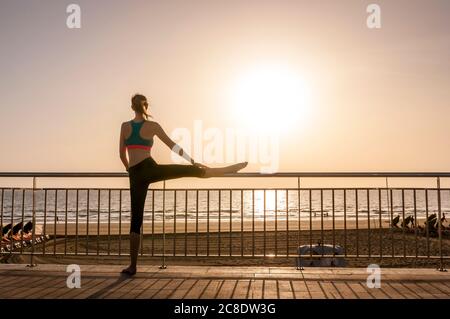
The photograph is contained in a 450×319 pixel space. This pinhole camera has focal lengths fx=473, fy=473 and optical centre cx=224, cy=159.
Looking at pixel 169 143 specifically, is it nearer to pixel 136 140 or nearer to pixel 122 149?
pixel 136 140

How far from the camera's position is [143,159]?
525cm

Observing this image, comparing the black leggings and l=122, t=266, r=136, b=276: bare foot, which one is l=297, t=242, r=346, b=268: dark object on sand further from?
l=122, t=266, r=136, b=276: bare foot

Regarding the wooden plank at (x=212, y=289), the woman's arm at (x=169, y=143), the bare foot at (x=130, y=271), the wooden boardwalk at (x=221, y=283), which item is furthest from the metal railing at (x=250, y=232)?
the woman's arm at (x=169, y=143)

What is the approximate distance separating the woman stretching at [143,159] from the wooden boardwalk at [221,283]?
862 millimetres

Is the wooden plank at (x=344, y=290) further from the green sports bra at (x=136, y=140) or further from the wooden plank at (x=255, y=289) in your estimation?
the green sports bra at (x=136, y=140)

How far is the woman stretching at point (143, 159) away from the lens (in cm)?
518

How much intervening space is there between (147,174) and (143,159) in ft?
0.57
